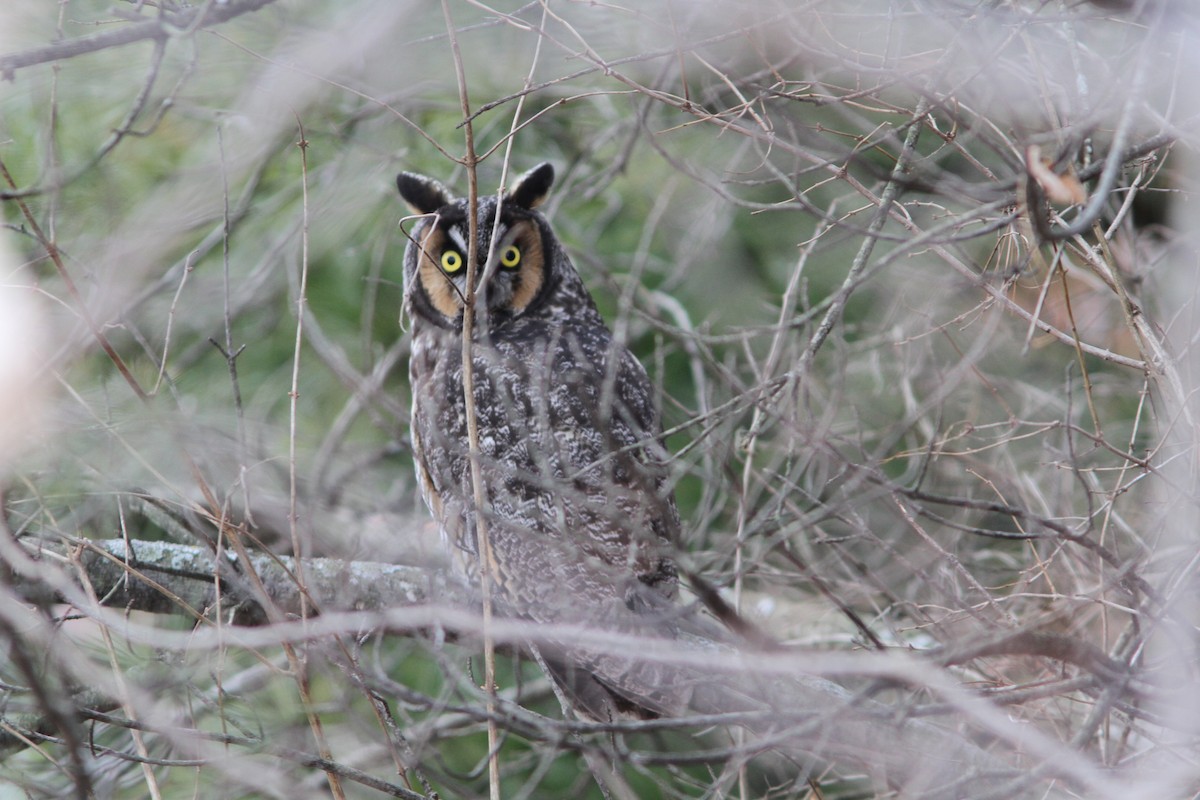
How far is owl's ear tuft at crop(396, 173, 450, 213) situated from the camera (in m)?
2.78

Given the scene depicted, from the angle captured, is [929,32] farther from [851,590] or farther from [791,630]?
[791,630]

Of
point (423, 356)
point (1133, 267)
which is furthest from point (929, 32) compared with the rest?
point (423, 356)

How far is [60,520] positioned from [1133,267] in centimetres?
248

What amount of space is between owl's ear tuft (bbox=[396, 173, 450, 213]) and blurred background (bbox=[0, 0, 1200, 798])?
24 centimetres

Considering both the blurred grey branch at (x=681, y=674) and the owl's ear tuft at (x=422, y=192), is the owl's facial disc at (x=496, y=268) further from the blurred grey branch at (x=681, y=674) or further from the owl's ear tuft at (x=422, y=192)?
the blurred grey branch at (x=681, y=674)

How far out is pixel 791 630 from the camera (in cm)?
294

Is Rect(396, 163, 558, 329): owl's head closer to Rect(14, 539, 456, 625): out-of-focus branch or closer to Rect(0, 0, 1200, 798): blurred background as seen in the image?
Rect(0, 0, 1200, 798): blurred background

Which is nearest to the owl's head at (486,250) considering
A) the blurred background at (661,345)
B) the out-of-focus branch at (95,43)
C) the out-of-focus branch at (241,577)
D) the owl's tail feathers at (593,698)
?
the blurred background at (661,345)

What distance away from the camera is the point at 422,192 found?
111 inches

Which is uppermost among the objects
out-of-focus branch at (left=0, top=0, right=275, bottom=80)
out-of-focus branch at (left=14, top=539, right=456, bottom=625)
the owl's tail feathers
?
out-of-focus branch at (left=0, top=0, right=275, bottom=80)

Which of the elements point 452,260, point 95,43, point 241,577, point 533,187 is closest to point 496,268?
point 452,260

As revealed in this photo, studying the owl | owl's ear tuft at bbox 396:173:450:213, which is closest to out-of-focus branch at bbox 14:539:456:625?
the owl

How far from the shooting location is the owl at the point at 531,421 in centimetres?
234

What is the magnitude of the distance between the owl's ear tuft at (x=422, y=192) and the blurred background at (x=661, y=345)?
0.24 metres
